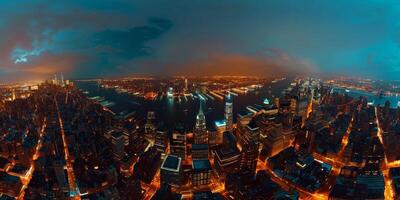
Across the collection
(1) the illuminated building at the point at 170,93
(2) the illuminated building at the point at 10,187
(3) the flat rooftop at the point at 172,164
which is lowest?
(2) the illuminated building at the point at 10,187

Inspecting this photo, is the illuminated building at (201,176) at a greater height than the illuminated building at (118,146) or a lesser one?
lesser

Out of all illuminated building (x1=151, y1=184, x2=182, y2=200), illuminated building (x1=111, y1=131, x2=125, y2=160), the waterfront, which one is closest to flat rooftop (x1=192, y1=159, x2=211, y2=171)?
illuminated building (x1=151, y1=184, x2=182, y2=200)

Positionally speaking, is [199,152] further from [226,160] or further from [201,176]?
[201,176]

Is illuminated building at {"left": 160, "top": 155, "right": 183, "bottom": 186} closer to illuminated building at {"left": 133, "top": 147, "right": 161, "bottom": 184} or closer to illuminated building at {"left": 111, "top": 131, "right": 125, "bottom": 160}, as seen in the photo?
illuminated building at {"left": 133, "top": 147, "right": 161, "bottom": 184}

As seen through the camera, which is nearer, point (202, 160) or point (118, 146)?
point (202, 160)

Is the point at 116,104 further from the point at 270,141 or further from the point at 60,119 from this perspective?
the point at 270,141

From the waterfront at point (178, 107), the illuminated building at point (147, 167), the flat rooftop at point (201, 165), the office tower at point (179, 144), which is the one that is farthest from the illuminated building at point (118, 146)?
the waterfront at point (178, 107)

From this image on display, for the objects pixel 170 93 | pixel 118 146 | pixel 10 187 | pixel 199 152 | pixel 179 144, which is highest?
pixel 170 93

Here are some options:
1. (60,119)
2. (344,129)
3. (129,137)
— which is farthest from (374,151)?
(60,119)

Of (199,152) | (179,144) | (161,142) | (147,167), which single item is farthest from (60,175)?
(199,152)

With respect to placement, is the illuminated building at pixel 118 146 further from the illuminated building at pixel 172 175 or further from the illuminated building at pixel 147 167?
the illuminated building at pixel 172 175

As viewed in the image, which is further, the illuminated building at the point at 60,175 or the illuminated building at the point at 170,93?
the illuminated building at the point at 170,93
